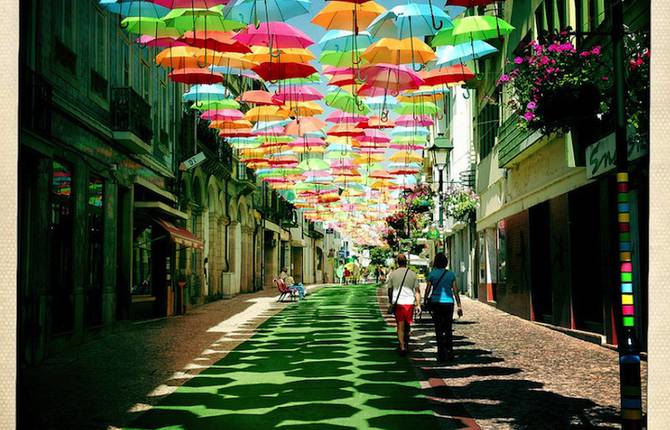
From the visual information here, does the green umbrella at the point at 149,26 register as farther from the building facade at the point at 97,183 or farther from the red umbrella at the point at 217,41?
the building facade at the point at 97,183

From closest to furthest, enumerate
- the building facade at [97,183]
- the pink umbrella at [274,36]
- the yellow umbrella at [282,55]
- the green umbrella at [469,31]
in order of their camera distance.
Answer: the green umbrella at [469,31] < the pink umbrella at [274,36] < the yellow umbrella at [282,55] < the building facade at [97,183]

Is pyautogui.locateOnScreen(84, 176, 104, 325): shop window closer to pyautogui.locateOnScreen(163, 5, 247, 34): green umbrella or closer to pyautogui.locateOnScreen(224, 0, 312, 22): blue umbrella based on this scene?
pyautogui.locateOnScreen(163, 5, 247, 34): green umbrella

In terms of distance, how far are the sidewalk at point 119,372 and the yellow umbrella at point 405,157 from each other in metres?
6.29

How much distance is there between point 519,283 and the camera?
79.4ft

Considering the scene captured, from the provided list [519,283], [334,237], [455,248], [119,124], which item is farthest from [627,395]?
[334,237]

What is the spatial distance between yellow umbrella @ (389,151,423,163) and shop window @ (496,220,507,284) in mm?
4643

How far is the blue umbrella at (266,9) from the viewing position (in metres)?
11.9

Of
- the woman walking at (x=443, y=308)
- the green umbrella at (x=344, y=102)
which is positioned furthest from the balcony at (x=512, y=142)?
the woman walking at (x=443, y=308)

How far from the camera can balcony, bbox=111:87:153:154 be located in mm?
20281

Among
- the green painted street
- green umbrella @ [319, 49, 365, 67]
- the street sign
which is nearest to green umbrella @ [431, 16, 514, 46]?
green umbrella @ [319, 49, 365, 67]

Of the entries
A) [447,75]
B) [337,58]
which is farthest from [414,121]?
[447,75]

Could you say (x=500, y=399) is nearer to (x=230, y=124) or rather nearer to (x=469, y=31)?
(x=469, y=31)

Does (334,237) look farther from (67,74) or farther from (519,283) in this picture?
(67,74)

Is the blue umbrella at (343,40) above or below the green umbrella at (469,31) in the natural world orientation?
above
